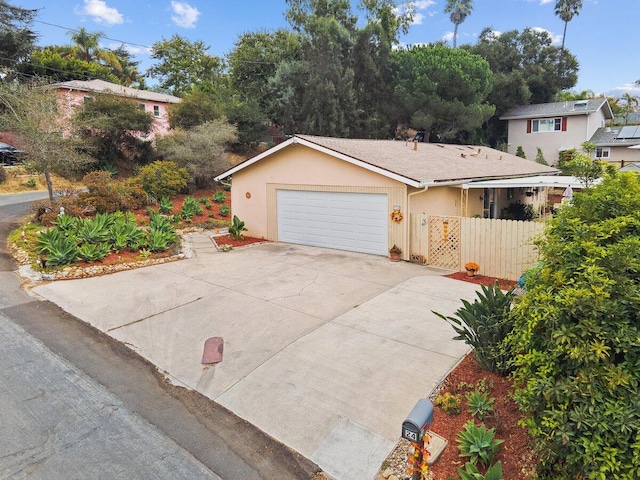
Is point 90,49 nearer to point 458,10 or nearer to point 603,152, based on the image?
point 458,10

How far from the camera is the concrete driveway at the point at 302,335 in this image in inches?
180

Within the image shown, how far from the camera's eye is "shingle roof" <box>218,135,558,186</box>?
12203mm

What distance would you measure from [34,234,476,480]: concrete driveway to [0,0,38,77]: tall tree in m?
29.7

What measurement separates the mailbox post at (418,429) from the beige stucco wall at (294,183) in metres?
9.05

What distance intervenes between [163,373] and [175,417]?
3.57ft

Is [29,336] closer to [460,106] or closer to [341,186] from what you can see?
[341,186]

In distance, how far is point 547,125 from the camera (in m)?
36.4

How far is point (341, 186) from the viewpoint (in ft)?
43.2

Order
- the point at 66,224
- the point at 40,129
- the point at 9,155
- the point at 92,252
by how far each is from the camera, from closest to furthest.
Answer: the point at 92,252 < the point at 66,224 < the point at 40,129 < the point at 9,155

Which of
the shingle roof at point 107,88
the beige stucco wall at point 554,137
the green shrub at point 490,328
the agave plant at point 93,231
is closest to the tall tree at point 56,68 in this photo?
the shingle roof at point 107,88

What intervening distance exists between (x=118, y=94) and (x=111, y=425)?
26.5 meters

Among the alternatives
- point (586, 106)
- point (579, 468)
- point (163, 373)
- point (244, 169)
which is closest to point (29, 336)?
point (163, 373)

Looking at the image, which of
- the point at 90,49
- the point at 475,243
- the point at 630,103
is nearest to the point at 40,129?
the point at 475,243

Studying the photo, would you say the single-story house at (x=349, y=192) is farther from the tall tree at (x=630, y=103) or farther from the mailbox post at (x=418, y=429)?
the tall tree at (x=630, y=103)
